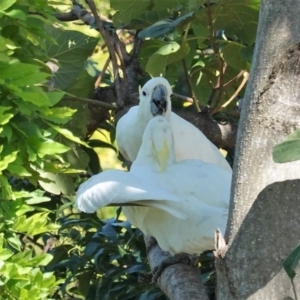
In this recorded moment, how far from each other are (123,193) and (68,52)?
34.2 inches

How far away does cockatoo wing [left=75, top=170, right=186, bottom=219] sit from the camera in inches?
49.4

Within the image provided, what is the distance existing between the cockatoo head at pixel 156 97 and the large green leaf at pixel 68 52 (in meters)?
0.21

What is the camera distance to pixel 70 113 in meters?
1.32

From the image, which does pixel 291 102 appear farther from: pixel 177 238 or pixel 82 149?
pixel 82 149

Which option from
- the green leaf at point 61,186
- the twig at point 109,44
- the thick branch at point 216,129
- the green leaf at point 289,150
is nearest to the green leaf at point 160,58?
the twig at point 109,44

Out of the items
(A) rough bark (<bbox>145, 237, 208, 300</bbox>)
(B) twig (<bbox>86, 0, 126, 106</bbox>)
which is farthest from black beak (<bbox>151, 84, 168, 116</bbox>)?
(A) rough bark (<bbox>145, 237, 208, 300</bbox>)

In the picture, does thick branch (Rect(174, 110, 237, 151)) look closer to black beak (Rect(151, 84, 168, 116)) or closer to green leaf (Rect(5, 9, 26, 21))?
black beak (Rect(151, 84, 168, 116))

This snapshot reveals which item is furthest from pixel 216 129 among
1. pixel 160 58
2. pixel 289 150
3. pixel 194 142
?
pixel 289 150

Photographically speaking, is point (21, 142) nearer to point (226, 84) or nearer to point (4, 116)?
point (4, 116)

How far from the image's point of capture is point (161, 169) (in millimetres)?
1504

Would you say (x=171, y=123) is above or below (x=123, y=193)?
below

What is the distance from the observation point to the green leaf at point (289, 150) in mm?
869

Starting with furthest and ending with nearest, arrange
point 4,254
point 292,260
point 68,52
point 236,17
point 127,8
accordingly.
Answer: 1. point 68,52
2. point 127,8
3. point 236,17
4. point 4,254
5. point 292,260

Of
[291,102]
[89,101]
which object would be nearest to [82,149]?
[89,101]
